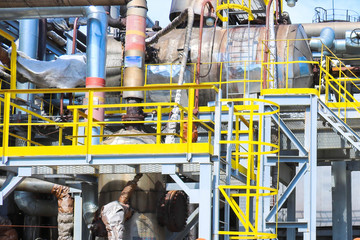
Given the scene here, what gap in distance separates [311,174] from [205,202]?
458cm

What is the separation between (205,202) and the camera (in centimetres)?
1316

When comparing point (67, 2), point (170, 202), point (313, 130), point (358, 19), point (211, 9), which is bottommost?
point (170, 202)

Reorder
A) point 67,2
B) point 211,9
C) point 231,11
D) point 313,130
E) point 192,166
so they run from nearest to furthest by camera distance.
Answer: point 192,166 < point 67,2 < point 313,130 < point 211,9 < point 231,11

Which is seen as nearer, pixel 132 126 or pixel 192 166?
pixel 192 166

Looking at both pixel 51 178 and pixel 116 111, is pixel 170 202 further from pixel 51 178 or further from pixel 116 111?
pixel 116 111

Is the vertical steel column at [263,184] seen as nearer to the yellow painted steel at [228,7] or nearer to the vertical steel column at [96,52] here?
the vertical steel column at [96,52]

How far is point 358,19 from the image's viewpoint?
1487 inches

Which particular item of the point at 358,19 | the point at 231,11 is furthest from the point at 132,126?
the point at 358,19

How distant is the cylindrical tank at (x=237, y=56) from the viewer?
864 inches

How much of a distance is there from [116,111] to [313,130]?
23.0 ft

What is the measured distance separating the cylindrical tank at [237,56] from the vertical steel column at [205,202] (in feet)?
27.8

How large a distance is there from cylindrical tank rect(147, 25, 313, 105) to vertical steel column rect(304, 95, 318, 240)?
424 centimetres

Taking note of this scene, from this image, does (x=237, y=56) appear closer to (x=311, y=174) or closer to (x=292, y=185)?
(x=311, y=174)

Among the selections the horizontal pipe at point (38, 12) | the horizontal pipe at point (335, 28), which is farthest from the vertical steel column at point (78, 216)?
the horizontal pipe at point (335, 28)
